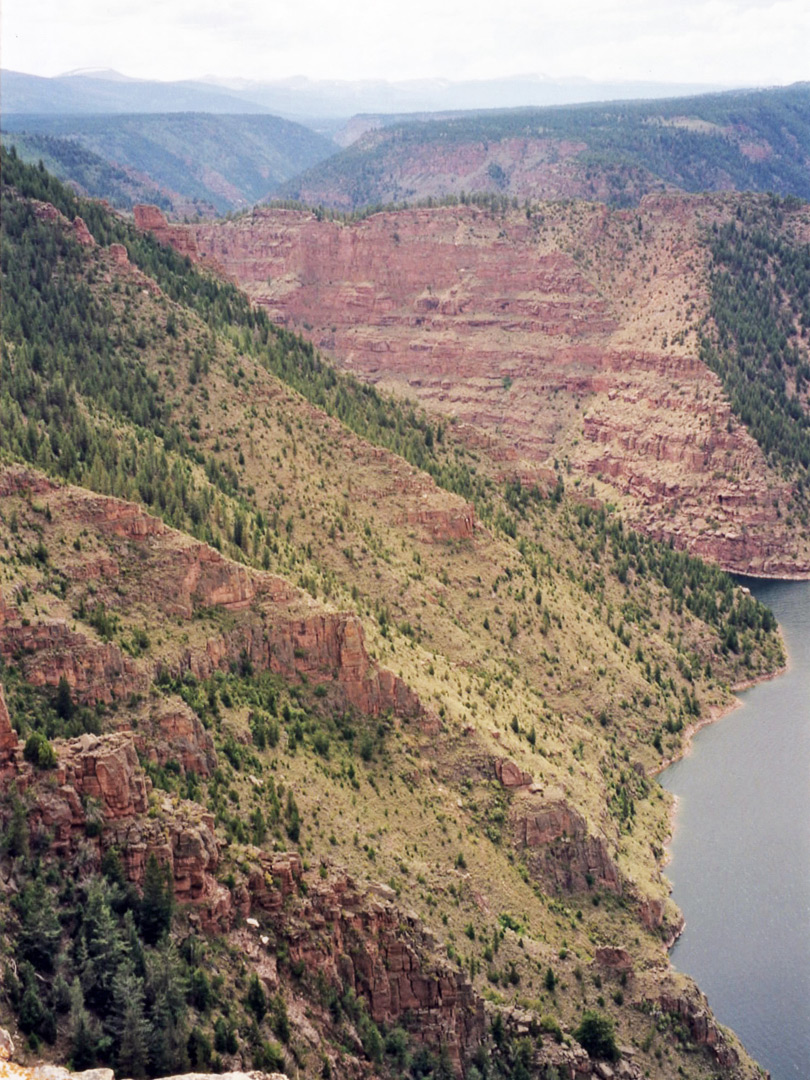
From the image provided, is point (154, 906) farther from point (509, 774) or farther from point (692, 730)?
point (692, 730)

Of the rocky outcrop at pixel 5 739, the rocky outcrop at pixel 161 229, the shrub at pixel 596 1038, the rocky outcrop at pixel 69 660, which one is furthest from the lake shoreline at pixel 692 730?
the rocky outcrop at pixel 161 229

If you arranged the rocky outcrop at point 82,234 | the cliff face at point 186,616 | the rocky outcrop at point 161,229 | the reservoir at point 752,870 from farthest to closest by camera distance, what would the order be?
the rocky outcrop at point 161,229, the rocky outcrop at point 82,234, the reservoir at point 752,870, the cliff face at point 186,616

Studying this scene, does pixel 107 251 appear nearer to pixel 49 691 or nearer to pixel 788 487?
pixel 49 691

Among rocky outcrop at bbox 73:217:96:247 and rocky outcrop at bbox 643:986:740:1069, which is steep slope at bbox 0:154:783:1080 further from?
rocky outcrop at bbox 73:217:96:247

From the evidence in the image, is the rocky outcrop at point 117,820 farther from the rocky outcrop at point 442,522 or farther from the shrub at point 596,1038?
the rocky outcrop at point 442,522

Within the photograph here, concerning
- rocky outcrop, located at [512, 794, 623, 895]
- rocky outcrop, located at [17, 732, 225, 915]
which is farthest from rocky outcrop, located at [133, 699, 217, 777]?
rocky outcrop, located at [512, 794, 623, 895]
